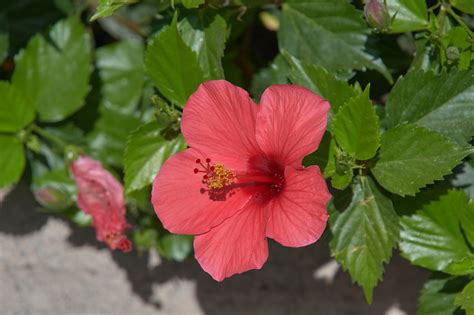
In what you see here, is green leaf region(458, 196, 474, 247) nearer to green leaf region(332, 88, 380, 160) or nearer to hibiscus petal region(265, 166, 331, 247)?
green leaf region(332, 88, 380, 160)

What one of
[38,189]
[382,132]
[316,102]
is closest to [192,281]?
[38,189]

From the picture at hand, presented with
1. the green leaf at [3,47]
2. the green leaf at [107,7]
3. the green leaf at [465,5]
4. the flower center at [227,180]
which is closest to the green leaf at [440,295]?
the flower center at [227,180]

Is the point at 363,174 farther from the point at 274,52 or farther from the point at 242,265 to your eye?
the point at 274,52

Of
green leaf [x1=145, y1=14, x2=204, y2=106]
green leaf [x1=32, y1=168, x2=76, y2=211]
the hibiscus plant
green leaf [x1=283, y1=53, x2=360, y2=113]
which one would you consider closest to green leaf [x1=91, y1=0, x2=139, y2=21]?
the hibiscus plant

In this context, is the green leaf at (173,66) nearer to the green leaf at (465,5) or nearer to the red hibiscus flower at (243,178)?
the red hibiscus flower at (243,178)

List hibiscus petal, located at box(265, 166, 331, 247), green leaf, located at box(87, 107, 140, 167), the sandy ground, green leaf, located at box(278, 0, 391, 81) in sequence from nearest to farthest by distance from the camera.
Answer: hibiscus petal, located at box(265, 166, 331, 247)
green leaf, located at box(278, 0, 391, 81)
green leaf, located at box(87, 107, 140, 167)
the sandy ground

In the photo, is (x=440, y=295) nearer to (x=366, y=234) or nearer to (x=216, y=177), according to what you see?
(x=366, y=234)

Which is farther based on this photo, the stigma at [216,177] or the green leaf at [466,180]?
the green leaf at [466,180]

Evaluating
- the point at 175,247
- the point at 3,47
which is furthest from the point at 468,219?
the point at 3,47
